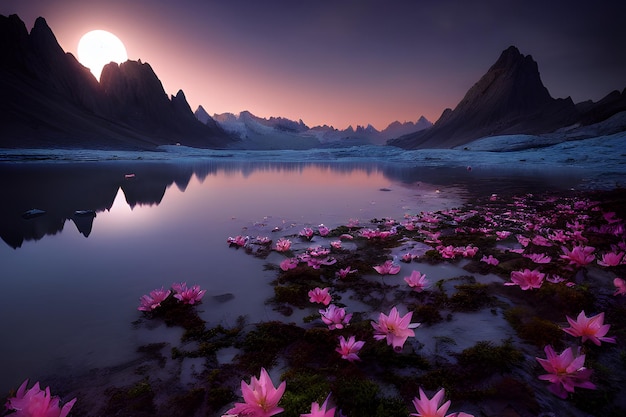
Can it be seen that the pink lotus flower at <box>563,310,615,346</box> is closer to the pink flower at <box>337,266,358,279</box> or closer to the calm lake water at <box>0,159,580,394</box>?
the pink flower at <box>337,266,358,279</box>

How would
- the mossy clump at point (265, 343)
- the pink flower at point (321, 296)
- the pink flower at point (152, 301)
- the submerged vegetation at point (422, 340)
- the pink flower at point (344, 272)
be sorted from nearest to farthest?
the submerged vegetation at point (422, 340) < the mossy clump at point (265, 343) < the pink flower at point (152, 301) < the pink flower at point (321, 296) < the pink flower at point (344, 272)

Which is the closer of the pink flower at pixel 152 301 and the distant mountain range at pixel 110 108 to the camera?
the pink flower at pixel 152 301

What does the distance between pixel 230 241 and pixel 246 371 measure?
390 centimetres

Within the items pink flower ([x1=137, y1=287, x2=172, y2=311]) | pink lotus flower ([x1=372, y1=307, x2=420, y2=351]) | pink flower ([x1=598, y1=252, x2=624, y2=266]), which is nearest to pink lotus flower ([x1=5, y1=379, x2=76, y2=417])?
pink flower ([x1=137, y1=287, x2=172, y2=311])

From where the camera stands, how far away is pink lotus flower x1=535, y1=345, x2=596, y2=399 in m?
1.96

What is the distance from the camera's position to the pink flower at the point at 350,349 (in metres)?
2.46


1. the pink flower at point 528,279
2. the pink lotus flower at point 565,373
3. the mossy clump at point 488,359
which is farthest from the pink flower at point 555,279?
the pink lotus flower at point 565,373

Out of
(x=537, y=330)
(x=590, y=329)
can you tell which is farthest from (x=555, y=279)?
(x=590, y=329)

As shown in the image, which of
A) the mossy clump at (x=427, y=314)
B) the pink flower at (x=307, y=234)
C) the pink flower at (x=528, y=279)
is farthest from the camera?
the pink flower at (x=307, y=234)

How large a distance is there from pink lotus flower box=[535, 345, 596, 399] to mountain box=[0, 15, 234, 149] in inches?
4136

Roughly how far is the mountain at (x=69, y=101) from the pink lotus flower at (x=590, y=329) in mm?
105181

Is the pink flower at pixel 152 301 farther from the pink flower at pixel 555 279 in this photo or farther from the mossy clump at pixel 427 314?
the pink flower at pixel 555 279

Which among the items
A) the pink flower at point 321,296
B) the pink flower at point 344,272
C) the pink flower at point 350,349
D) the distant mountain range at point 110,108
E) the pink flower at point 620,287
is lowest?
the pink flower at point 344,272

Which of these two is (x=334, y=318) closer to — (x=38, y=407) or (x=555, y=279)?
(x=38, y=407)
